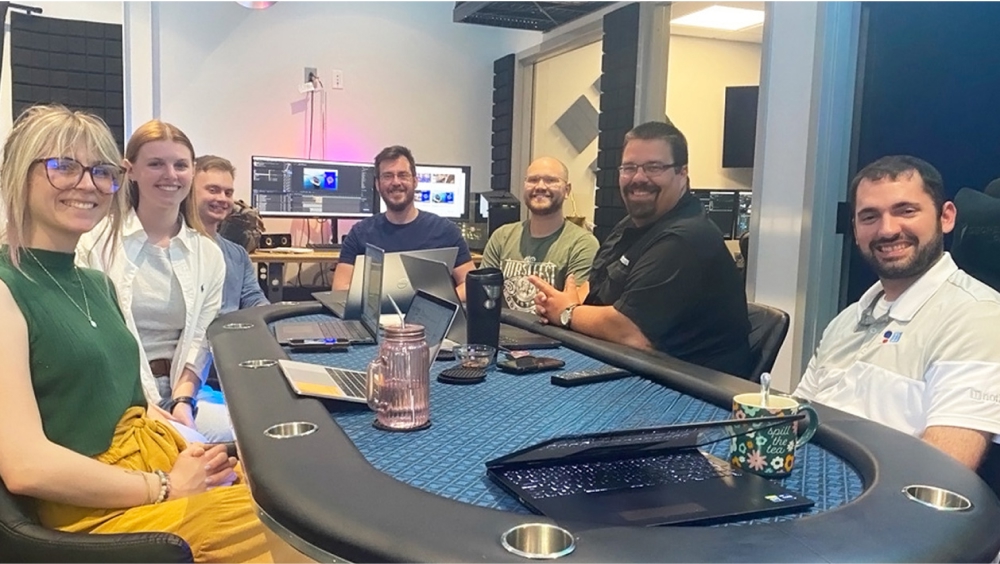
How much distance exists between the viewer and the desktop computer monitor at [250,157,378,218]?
4.60 meters

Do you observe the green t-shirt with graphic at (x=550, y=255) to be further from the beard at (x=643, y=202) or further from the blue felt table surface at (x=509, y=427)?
the blue felt table surface at (x=509, y=427)

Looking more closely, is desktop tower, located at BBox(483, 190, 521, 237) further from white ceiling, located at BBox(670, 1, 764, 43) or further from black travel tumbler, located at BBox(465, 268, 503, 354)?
black travel tumbler, located at BBox(465, 268, 503, 354)

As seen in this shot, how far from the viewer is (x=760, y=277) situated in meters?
3.24

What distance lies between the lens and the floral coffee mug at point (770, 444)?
3.22 ft

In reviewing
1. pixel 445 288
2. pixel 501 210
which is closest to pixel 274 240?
pixel 501 210

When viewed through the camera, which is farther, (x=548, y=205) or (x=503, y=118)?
(x=503, y=118)

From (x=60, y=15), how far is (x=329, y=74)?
5.38 feet

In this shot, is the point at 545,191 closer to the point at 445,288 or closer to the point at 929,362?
the point at 445,288

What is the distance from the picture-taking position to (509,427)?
3.92ft

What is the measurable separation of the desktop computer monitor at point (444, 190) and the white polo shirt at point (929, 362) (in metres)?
3.64

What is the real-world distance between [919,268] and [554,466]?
→ 3.54 ft

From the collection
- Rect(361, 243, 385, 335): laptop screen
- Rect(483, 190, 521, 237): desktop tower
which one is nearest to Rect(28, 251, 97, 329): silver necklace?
Rect(361, 243, 385, 335): laptop screen

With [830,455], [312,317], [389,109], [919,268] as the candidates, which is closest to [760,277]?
[919,268]

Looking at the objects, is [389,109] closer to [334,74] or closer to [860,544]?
[334,74]
